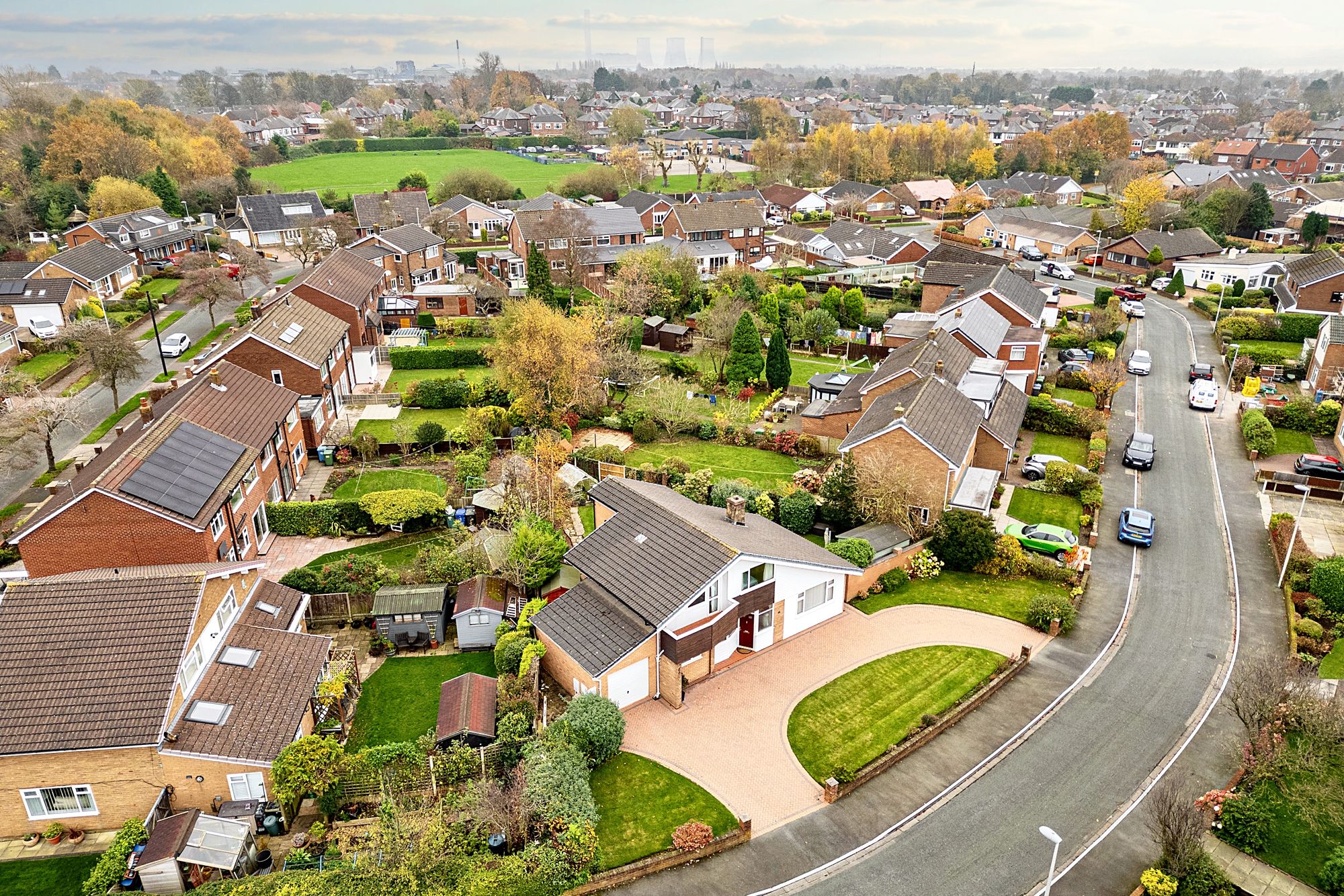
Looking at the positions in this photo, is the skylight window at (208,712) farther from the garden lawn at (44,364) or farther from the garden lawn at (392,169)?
the garden lawn at (392,169)

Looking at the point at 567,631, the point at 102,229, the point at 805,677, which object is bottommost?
the point at 805,677

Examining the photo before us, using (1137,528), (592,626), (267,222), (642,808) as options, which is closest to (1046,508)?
(1137,528)

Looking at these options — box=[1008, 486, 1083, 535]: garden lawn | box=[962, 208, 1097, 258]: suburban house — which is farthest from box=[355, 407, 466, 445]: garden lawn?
box=[962, 208, 1097, 258]: suburban house

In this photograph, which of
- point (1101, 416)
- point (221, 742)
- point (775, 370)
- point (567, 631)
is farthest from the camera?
point (775, 370)

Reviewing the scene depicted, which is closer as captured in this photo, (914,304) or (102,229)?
(914,304)

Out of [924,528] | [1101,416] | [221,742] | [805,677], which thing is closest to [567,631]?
[805,677]

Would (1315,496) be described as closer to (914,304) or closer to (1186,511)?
(1186,511)
